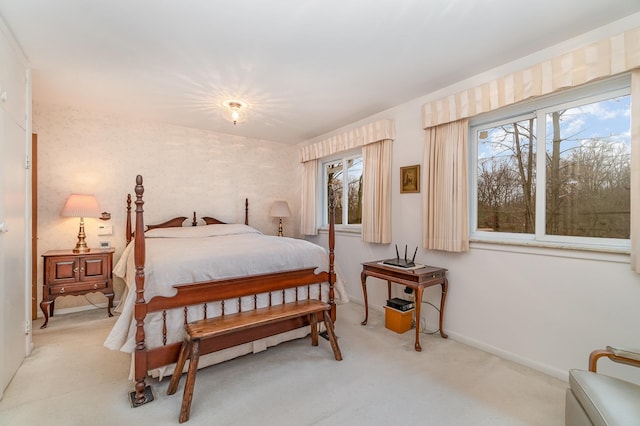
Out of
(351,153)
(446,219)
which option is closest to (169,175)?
(351,153)

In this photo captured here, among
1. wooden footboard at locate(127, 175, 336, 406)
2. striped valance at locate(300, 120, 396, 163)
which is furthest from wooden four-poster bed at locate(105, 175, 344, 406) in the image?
striped valance at locate(300, 120, 396, 163)

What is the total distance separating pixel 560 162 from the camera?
2283 mm

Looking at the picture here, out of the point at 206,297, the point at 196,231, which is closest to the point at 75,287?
the point at 196,231

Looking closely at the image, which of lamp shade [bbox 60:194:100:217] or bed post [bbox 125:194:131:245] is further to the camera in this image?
bed post [bbox 125:194:131:245]

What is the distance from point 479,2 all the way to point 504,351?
2.60 metres

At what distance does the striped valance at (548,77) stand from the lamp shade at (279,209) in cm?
270

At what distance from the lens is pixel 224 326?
6.26 feet

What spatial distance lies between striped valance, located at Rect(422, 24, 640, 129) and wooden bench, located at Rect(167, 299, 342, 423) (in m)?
2.15

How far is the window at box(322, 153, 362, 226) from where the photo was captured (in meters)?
4.24

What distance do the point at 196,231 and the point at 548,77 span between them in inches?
153

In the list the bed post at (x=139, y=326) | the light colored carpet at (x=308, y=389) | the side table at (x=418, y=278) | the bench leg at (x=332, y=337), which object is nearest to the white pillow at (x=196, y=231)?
the light colored carpet at (x=308, y=389)

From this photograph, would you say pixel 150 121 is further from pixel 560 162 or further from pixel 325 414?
pixel 560 162

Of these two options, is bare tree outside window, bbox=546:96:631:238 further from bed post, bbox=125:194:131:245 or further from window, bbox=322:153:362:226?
bed post, bbox=125:194:131:245

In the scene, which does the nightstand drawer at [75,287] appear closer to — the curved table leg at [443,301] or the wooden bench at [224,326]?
the wooden bench at [224,326]
